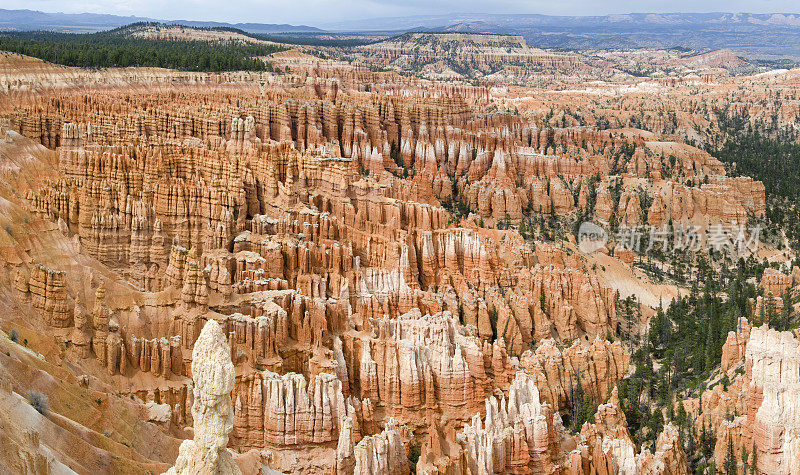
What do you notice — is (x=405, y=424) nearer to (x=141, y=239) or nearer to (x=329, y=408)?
(x=329, y=408)

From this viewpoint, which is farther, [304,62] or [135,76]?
[304,62]

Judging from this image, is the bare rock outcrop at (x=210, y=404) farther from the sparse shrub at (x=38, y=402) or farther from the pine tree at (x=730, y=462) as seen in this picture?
the pine tree at (x=730, y=462)

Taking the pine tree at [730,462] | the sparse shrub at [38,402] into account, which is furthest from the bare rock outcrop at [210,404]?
the pine tree at [730,462]

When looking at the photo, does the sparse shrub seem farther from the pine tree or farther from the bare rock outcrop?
the pine tree

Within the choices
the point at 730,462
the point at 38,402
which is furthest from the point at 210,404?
the point at 730,462

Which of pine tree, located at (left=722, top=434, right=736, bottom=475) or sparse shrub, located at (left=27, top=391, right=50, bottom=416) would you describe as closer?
sparse shrub, located at (left=27, top=391, right=50, bottom=416)

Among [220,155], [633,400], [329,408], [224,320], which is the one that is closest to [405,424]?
[329,408]

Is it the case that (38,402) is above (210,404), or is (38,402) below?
below

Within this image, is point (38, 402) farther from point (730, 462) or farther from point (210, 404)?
point (730, 462)

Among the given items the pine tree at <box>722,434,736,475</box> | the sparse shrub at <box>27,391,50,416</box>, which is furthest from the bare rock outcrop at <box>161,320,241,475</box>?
the pine tree at <box>722,434,736,475</box>
